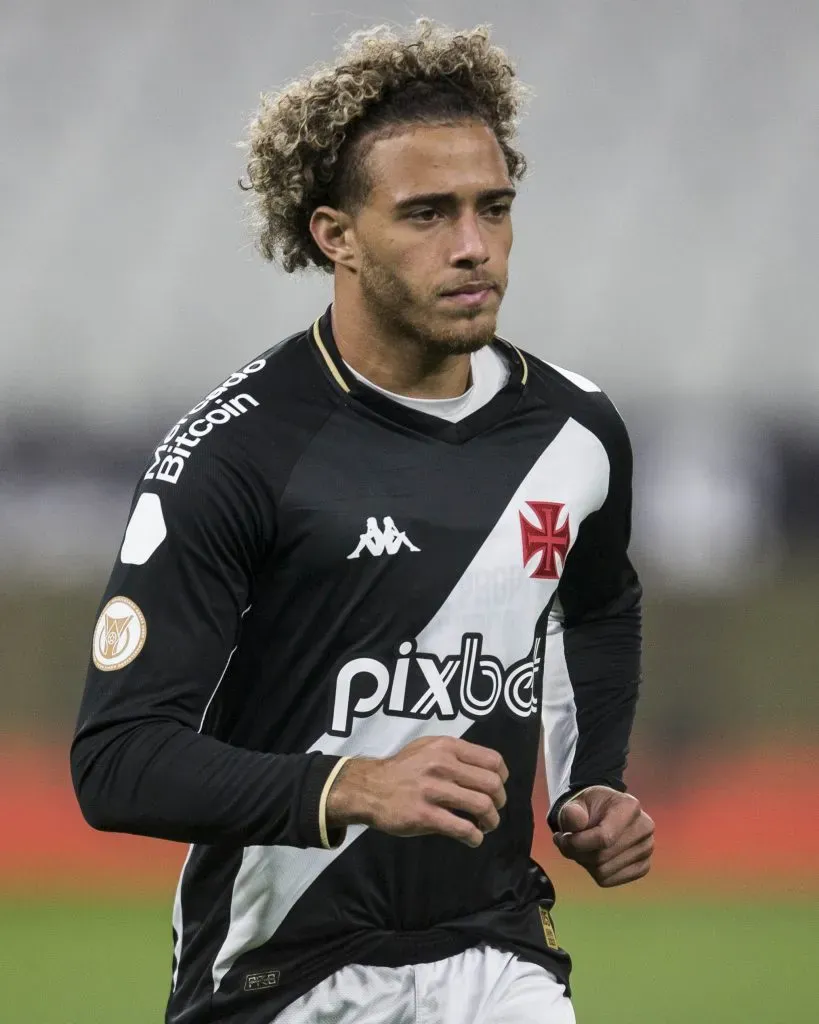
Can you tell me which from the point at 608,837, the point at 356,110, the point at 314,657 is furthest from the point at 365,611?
the point at 356,110

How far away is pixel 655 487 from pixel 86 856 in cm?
263

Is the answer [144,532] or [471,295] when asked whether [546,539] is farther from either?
[144,532]

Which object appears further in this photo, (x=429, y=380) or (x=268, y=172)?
(x=268, y=172)

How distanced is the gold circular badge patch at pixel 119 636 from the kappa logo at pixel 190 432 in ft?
0.56

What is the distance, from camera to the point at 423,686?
211 centimetres

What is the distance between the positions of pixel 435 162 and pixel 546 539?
0.53 meters

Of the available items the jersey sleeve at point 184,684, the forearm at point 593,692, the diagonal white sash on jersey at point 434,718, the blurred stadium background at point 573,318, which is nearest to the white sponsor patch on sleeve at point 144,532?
the jersey sleeve at point 184,684

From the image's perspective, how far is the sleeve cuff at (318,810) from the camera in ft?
6.03

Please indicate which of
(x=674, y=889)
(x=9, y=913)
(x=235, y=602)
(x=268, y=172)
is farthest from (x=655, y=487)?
(x=235, y=602)

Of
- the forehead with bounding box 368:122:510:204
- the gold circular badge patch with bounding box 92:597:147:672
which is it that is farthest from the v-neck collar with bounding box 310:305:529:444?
the gold circular badge patch with bounding box 92:597:147:672

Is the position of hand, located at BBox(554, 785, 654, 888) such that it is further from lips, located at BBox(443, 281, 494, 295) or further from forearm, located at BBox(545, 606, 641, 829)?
lips, located at BBox(443, 281, 494, 295)

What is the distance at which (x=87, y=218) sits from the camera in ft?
21.9

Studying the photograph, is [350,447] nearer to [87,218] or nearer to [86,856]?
[86,856]

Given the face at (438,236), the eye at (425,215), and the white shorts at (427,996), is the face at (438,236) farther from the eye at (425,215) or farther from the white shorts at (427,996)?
the white shorts at (427,996)
